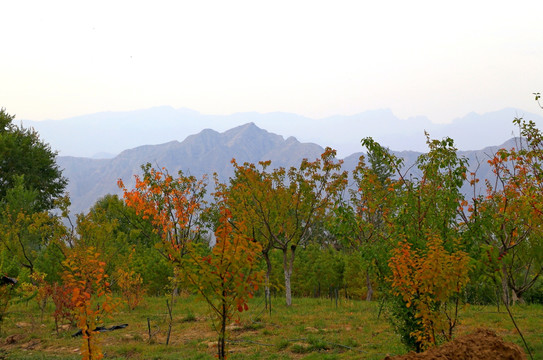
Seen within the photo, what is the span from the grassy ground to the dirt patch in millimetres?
3228

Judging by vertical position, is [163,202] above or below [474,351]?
above

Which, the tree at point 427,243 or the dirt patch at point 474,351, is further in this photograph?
the tree at point 427,243

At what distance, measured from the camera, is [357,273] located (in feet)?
82.5

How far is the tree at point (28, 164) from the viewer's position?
33.3m

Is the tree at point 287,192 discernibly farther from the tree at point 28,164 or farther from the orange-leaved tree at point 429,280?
the tree at point 28,164

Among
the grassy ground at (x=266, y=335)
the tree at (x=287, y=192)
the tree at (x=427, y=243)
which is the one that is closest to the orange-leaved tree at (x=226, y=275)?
the tree at (x=427, y=243)

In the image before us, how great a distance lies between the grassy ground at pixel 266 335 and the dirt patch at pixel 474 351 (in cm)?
323

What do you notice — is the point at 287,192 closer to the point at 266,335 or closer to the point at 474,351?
the point at 266,335

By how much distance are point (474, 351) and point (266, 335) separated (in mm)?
7499

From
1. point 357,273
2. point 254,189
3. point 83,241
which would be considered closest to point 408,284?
point 254,189

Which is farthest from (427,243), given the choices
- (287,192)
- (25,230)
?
(25,230)

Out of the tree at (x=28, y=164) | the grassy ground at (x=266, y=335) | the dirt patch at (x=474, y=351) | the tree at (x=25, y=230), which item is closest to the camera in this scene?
the dirt patch at (x=474, y=351)

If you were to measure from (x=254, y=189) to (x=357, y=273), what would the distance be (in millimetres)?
10668

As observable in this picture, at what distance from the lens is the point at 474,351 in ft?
20.6
